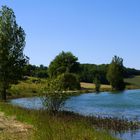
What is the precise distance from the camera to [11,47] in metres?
54.9

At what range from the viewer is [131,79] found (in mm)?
169750

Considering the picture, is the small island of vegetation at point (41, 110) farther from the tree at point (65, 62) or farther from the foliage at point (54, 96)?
the tree at point (65, 62)

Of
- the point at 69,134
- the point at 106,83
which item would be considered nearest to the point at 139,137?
the point at 69,134

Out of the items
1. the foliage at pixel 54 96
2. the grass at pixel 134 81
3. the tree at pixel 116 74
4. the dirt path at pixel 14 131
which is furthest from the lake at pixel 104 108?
the grass at pixel 134 81

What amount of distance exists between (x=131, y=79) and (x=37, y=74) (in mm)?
40936

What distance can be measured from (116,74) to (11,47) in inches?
3568

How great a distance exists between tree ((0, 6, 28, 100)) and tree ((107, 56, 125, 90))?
284 feet

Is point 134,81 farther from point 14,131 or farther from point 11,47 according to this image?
point 14,131

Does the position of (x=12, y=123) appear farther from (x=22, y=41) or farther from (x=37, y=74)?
(x=37, y=74)

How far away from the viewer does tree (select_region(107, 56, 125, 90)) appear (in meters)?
140

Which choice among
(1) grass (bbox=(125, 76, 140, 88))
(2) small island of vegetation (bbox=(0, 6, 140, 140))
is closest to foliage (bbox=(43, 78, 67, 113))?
(2) small island of vegetation (bbox=(0, 6, 140, 140))

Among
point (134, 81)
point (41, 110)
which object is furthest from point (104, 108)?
point (134, 81)

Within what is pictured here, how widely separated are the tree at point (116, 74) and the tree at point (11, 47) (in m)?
86.5

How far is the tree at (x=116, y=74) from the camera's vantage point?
140 m
